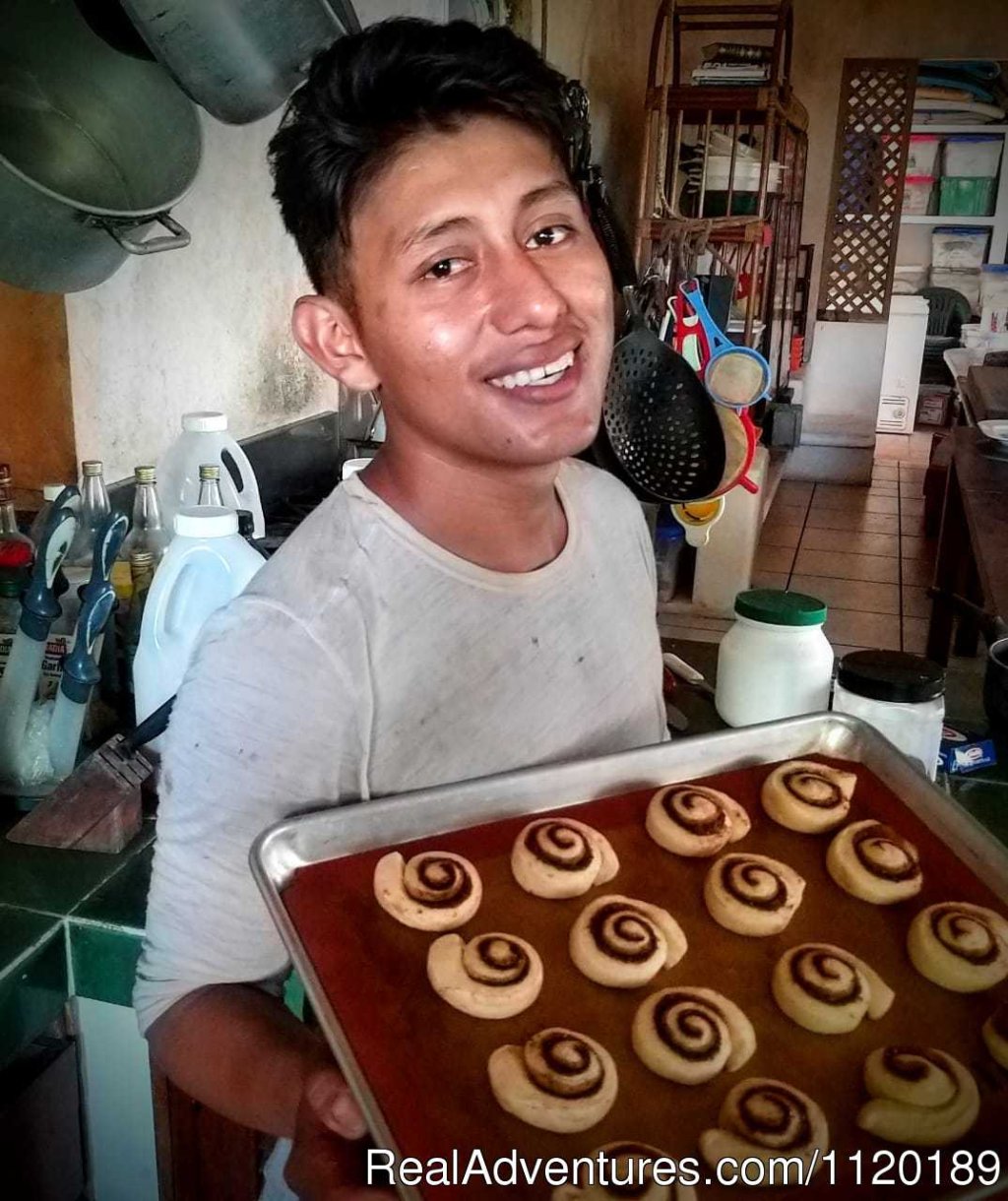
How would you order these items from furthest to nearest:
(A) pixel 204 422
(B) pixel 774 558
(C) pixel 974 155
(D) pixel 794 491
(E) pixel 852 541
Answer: (C) pixel 974 155
(D) pixel 794 491
(E) pixel 852 541
(B) pixel 774 558
(A) pixel 204 422

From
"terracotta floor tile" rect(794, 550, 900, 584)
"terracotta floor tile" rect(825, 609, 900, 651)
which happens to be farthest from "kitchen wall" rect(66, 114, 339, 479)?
"terracotta floor tile" rect(794, 550, 900, 584)

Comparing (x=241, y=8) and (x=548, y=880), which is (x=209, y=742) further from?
(x=241, y=8)

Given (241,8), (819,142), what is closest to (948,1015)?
(241,8)

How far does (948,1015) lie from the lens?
58cm

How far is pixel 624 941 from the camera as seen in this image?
1.96ft

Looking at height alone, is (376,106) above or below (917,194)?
below

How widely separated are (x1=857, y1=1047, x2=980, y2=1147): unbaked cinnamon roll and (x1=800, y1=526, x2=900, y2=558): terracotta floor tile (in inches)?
145

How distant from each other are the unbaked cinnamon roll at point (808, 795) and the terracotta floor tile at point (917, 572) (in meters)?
3.17

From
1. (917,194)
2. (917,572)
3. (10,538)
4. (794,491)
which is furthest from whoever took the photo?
(917,194)

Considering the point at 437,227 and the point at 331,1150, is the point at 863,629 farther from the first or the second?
the point at 331,1150

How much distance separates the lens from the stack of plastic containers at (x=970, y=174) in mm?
6488

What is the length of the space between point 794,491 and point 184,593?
13.9ft

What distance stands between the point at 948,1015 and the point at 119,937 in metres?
0.69

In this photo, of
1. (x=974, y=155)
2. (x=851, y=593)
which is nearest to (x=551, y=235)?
(x=851, y=593)
